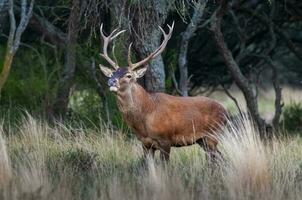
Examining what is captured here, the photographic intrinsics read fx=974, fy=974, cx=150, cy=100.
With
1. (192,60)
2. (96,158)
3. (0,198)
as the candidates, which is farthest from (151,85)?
(192,60)

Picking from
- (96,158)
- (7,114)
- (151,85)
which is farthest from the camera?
(7,114)

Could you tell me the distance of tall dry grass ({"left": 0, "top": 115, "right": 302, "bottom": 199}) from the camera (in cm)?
969

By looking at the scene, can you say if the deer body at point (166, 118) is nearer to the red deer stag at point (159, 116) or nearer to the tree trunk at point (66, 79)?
the red deer stag at point (159, 116)

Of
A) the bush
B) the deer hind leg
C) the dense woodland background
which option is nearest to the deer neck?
the deer hind leg

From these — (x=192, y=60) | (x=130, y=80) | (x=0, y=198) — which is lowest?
(x=0, y=198)

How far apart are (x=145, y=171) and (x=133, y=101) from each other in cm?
126

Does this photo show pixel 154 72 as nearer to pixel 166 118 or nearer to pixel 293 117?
pixel 166 118

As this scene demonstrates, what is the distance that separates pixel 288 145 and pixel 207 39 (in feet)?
25.8

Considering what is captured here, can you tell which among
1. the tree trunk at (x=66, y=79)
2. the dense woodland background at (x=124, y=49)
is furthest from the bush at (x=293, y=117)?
the tree trunk at (x=66, y=79)

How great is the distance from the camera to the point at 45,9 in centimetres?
1880

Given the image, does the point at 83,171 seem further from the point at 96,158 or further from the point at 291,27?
the point at 291,27

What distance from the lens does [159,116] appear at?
38.5 ft

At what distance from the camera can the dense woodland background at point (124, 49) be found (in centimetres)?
1393

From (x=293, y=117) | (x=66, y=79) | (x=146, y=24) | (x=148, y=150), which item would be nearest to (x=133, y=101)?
(x=148, y=150)
